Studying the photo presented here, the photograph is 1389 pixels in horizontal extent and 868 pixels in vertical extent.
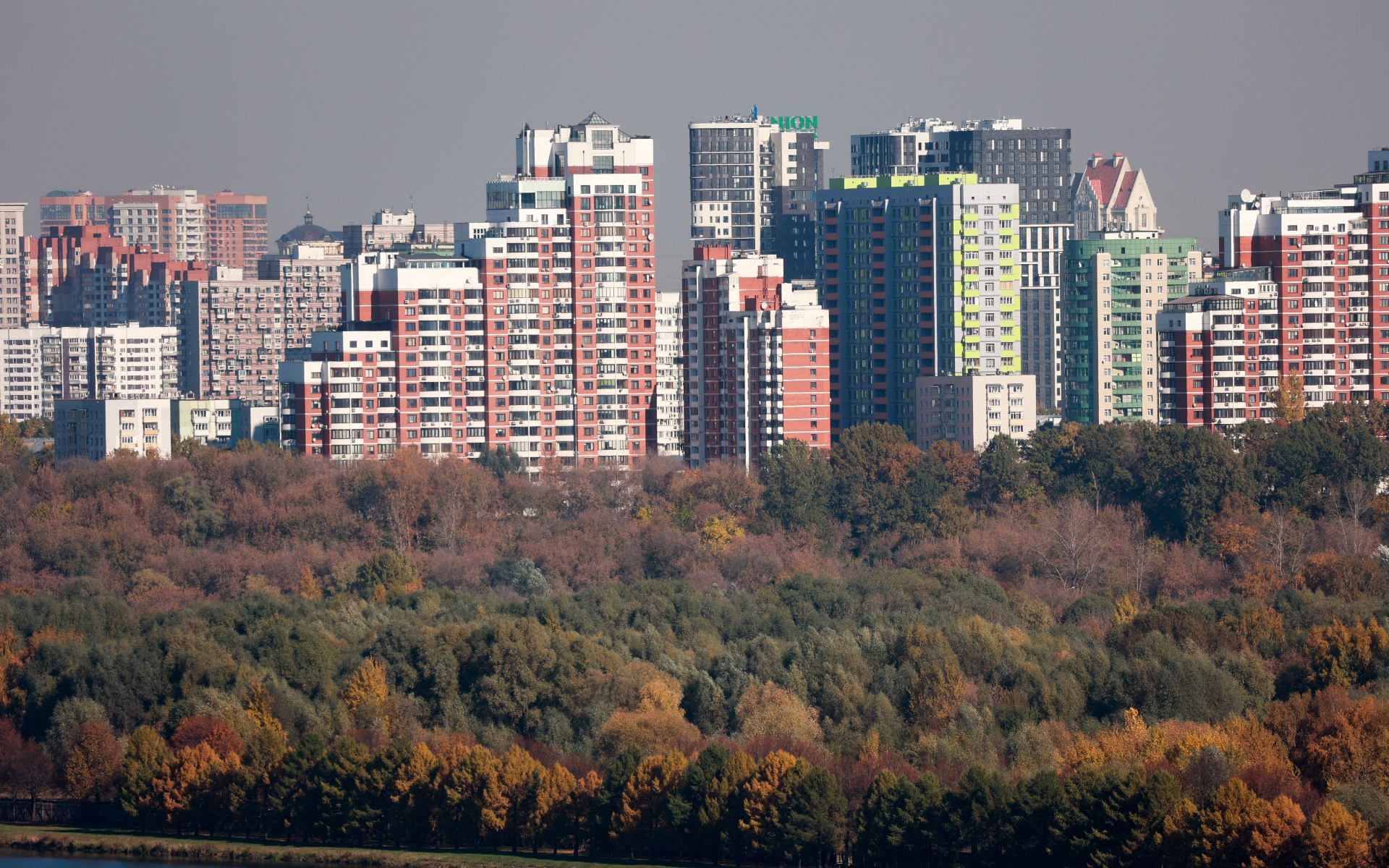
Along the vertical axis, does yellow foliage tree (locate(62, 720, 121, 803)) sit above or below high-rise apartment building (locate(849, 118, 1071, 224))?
below

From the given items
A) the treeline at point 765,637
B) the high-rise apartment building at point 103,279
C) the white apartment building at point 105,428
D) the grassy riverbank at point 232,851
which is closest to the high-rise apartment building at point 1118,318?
the treeline at point 765,637

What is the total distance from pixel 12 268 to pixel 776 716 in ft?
343

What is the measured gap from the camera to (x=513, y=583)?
68250 mm

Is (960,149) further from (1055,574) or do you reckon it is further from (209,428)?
(1055,574)

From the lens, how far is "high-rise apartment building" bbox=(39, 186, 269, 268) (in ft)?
525

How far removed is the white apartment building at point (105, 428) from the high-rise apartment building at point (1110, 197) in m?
51.1

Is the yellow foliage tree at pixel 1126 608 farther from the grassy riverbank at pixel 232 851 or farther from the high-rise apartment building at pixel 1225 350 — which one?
the grassy riverbank at pixel 232 851

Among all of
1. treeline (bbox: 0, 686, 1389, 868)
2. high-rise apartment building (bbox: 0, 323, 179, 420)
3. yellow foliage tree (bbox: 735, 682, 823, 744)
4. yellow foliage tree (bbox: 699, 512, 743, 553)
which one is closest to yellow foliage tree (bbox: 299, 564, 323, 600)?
yellow foliage tree (bbox: 699, 512, 743, 553)

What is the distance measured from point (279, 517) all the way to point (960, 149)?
44318mm

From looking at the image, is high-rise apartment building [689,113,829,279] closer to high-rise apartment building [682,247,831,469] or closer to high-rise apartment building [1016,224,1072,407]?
high-rise apartment building [1016,224,1072,407]

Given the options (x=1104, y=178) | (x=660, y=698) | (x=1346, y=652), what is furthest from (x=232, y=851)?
(x=1104, y=178)

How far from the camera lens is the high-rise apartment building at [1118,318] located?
97.5 metres

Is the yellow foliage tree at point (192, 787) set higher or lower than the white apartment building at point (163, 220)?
lower

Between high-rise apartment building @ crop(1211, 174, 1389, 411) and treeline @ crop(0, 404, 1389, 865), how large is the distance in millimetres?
4084
